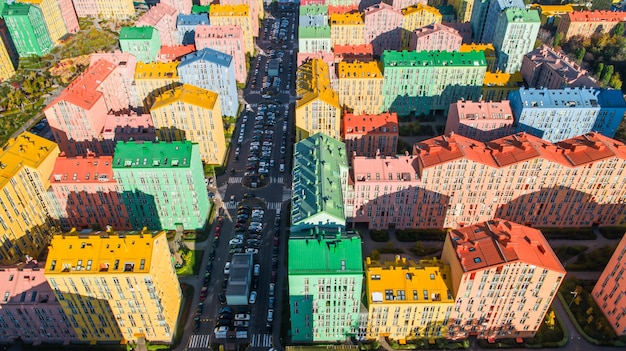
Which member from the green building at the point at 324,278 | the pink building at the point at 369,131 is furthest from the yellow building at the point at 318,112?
the green building at the point at 324,278

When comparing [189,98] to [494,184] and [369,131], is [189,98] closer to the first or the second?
[369,131]

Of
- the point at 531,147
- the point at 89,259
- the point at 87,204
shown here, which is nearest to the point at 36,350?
the point at 89,259

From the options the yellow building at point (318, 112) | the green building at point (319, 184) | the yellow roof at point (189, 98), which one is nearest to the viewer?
the green building at point (319, 184)

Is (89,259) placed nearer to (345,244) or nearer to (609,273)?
(345,244)

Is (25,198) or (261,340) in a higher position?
(25,198)

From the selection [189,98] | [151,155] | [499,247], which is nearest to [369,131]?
[189,98]

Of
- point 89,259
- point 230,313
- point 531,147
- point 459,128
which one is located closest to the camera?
point 89,259

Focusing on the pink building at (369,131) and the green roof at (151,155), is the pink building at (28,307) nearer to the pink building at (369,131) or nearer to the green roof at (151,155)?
the green roof at (151,155)
